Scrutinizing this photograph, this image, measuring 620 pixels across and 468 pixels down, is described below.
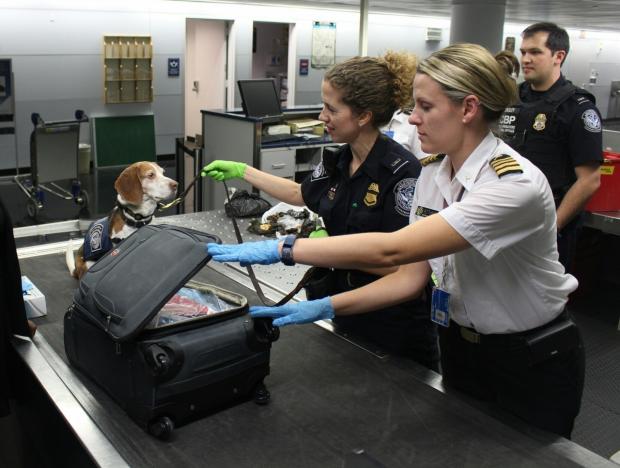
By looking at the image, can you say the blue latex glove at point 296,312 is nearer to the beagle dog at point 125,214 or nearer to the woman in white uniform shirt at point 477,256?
the woman in white uniform shirt at point 477,256

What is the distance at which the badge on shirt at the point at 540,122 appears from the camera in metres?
3.30

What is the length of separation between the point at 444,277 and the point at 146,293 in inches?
29.4

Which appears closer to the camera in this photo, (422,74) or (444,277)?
(422,74)

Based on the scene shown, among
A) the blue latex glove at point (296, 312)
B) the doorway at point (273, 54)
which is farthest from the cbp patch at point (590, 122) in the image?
the doorway at point (273, 54)

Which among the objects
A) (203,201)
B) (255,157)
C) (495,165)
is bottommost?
(203,201)

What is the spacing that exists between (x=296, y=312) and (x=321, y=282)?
1.47 ft

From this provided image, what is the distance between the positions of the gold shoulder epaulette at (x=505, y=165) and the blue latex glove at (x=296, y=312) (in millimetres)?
539

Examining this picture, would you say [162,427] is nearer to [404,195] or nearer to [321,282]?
[321,282]

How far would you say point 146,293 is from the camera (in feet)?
4.81

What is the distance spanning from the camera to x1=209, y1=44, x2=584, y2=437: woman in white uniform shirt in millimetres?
1407

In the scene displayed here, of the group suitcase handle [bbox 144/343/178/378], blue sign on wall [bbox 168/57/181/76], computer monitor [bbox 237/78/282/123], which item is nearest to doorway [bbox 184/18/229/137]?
blue sign on wall [bbox 168/57/181/76]

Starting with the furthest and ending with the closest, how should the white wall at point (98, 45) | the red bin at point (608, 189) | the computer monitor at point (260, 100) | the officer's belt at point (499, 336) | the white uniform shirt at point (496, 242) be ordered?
the white wall at point (98, 45), the computer monitor at point (260, 100), the red bin at point (608, 189), the officer's belt at point (499, 336), the white uniform shirt at point (496, 242)

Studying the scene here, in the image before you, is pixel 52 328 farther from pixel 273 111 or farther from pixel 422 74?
pixel 273 111

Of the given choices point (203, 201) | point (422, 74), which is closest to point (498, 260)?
point (422, 74)
